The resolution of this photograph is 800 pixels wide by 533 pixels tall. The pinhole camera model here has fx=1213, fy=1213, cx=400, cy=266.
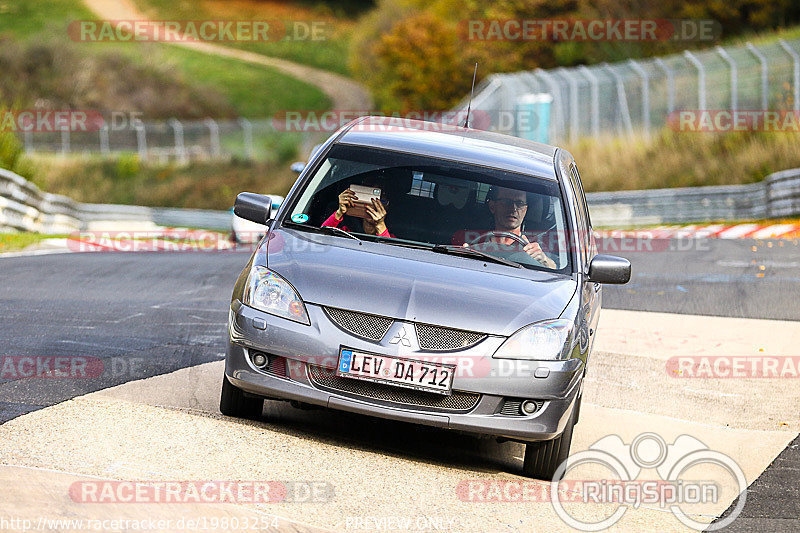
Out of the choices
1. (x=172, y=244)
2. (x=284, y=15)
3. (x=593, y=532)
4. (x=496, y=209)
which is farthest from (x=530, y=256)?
(x=284, y=15)

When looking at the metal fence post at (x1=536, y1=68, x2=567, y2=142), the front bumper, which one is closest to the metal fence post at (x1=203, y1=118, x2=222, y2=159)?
the metal fence post at (x1=536, y1=68, x2=567, y2=142)

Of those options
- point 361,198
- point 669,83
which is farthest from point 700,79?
point 361,198

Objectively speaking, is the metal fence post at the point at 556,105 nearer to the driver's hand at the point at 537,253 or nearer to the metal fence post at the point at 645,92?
the metal fence post at the point at 645,92

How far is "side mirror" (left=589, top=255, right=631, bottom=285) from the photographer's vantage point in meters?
7.04

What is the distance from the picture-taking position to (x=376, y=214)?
23.6ft

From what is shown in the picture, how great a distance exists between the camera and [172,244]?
22.7m

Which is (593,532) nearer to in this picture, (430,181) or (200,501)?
(200,501)

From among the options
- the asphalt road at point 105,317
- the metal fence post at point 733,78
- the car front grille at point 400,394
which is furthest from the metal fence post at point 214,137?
the car front grille at point 400,394

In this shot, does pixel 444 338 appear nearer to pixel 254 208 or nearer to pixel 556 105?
pixel 254 208

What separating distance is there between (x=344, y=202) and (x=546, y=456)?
1940mm

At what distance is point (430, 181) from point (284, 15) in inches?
3883

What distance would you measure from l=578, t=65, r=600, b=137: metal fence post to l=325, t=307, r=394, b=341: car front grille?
2766 cm

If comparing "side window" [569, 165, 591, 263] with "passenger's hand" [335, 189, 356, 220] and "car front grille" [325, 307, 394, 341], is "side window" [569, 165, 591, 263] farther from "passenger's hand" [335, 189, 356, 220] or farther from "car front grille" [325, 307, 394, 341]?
"car front grille" [325, 307, 394, 341]

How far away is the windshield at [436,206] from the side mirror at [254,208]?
6.2 inches
